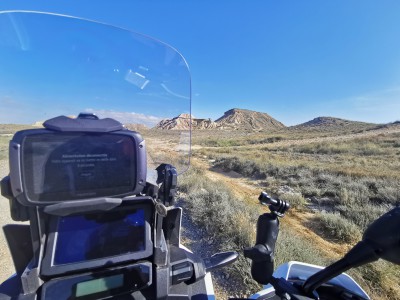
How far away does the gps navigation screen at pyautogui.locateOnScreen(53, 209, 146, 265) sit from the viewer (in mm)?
1174

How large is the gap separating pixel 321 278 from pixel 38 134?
1298 mm

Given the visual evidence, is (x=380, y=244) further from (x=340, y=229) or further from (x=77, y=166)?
(x=340, y=229)

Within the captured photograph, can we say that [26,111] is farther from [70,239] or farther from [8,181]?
[70,239]

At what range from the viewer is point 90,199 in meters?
1.14

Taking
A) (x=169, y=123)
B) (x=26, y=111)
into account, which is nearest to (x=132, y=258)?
(x=26, y=111)

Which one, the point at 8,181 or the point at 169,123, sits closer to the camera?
the point at 8,181

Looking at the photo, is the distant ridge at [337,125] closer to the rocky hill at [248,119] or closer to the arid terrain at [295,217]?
the rocky hill at [248,119]

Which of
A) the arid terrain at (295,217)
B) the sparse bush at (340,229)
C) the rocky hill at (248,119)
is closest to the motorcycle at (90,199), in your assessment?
the arid terrain at (295,217)

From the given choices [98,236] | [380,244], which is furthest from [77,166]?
[380,244]

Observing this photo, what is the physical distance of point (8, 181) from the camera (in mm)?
1151

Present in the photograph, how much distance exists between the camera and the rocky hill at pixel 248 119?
113 meters

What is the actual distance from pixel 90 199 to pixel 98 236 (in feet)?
0.73

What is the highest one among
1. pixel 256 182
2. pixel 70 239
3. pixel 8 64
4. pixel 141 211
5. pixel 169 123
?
pixel 8 64

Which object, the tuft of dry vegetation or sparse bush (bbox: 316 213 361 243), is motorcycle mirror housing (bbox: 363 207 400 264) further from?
sparse bush (bbox: 316 213 361 243)
